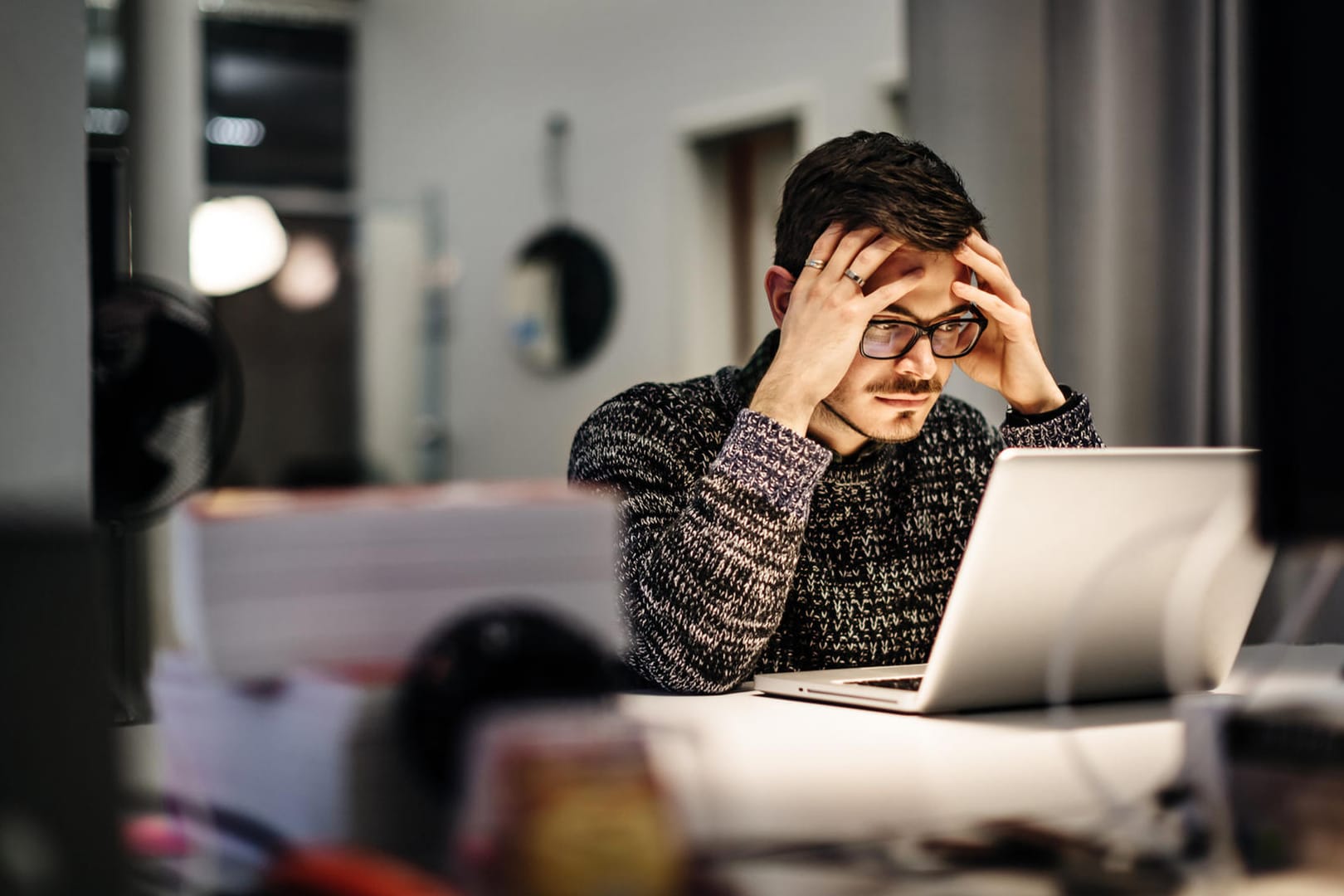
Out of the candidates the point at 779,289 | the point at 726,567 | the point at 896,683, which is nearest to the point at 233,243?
the point at 779,289

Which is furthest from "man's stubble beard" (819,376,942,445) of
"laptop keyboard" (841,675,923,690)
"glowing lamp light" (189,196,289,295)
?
"glowing lamp light" (189,196,289,295)

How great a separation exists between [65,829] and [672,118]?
4676mm

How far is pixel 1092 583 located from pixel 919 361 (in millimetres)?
515

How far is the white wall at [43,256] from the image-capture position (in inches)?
35.4

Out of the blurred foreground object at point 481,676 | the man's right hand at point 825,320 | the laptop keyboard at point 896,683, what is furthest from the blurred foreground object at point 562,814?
the man's right hand at point 825,320

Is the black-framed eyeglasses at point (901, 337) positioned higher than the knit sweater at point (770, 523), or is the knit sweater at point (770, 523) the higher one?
the black-framed eyeglasses at point (901, 337)

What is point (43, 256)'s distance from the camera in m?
0.91

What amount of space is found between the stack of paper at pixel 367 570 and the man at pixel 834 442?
0.80 m

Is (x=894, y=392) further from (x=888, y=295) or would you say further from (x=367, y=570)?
(x=367, y=570)

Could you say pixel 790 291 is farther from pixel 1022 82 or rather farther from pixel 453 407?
pixel 453 407

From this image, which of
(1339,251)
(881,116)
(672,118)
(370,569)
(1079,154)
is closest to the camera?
(370,569)

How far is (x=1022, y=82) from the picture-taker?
7.64 ft

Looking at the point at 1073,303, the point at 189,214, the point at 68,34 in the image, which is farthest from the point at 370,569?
the point at 189,214

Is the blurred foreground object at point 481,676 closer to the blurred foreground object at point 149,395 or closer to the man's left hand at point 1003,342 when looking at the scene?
the man's left hand at point 1003,342
